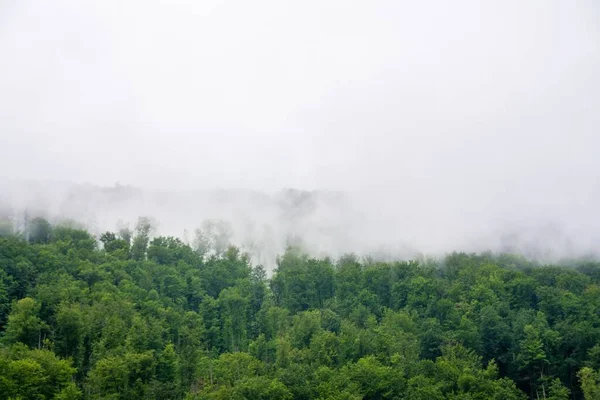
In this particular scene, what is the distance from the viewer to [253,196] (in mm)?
179625

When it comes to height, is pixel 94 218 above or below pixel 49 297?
above

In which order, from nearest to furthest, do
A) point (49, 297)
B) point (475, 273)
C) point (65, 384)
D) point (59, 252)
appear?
point (65, 384) → point (49, 297) → point (59, 252) → point (475, 273)

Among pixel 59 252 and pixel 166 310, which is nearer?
pixel 166 310

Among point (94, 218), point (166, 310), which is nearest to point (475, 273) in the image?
point (166, 310)

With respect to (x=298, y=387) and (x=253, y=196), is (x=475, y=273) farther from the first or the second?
(x=253, y=196)

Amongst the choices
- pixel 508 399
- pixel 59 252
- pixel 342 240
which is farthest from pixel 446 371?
pixel 342 240

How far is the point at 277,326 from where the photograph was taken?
328 feet

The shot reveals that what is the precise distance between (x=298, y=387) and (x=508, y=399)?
2436cm

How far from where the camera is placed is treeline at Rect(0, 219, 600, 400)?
65812 mm

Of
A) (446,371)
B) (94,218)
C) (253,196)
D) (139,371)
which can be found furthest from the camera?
(253,196)

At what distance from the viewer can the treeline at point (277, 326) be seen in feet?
216

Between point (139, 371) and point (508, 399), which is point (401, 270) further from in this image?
point (139, 371)

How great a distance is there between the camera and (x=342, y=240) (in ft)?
542

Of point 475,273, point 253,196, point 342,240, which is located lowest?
point 475,273
